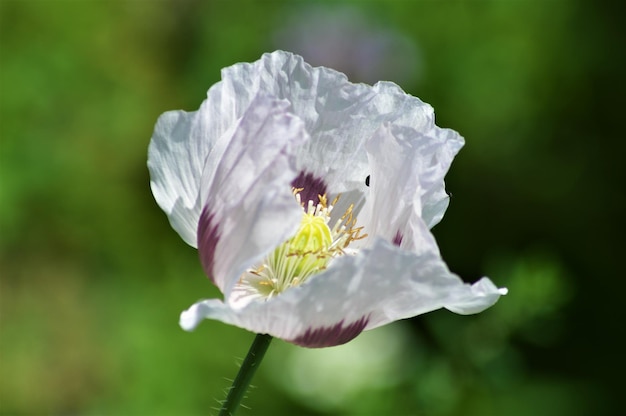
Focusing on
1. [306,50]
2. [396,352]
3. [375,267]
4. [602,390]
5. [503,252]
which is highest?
[306,50]

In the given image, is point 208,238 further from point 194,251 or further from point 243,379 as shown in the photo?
point 194,251

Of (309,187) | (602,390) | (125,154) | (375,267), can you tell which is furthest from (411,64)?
(375,267)

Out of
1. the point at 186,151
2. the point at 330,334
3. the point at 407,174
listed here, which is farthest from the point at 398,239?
the point at 186,151

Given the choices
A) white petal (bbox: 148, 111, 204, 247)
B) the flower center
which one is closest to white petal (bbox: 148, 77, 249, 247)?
white petal (bbox: 148, 111, 204, 247)

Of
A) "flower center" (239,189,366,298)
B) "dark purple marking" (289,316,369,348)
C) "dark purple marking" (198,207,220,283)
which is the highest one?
"flower center" (239,189,366,298)

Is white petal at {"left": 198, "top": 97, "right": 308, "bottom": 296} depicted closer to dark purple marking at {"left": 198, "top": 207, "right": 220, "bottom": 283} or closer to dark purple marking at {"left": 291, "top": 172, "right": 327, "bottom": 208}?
dark purple marking at {"left": 198, "top": 207, "right": 220, "bottom": 283}

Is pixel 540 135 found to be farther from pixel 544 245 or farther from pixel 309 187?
pixel 309 187

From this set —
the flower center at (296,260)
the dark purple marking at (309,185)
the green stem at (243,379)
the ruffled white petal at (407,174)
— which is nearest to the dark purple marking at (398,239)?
the ruffled white petal at (407,174)
